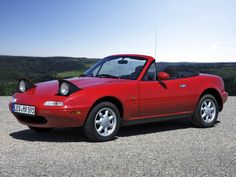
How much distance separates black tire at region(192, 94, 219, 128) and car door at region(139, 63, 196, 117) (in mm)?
185

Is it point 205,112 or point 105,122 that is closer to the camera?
point 105,122

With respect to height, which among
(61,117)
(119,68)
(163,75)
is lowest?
(61,117)

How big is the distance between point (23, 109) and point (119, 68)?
76.0 inches

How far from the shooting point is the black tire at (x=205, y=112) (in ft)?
25.8

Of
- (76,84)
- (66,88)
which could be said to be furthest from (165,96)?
(66,88)

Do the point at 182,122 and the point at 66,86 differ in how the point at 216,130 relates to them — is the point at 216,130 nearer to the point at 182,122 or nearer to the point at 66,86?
the point at 182,122

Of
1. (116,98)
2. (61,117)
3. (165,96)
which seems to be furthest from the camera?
(165,96)

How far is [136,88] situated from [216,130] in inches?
80.1

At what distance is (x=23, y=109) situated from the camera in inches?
250

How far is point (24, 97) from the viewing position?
Answer: 6.46m

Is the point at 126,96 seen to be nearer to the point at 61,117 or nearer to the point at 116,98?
the point at 116,98

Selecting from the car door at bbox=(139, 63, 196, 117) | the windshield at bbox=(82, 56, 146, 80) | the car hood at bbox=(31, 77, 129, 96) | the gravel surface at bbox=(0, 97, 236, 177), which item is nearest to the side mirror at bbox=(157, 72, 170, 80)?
the car door at bbox=(139, 63, 196, 117)

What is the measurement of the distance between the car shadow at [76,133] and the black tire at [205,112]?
Answer: 1.07 feet

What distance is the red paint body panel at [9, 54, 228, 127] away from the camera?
6035 mm
